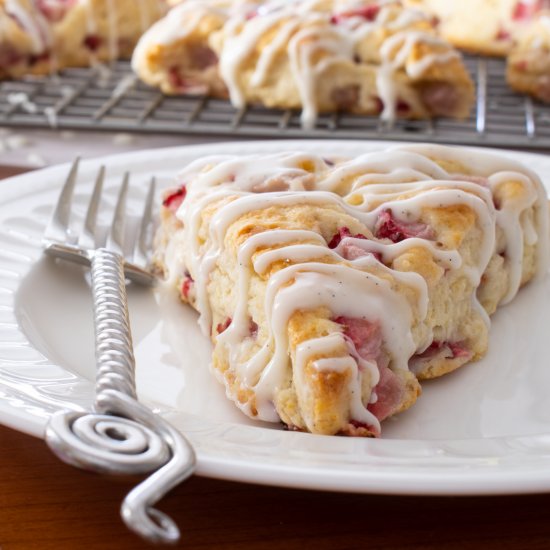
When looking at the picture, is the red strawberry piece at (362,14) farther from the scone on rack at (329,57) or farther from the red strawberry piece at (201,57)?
the red strawberry piece at (201,57)

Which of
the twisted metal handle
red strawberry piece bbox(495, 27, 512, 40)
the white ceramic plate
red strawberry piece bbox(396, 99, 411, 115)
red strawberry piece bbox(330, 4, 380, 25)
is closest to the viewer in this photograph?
the twisted metal handle

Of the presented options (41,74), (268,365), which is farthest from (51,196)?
(41,74)

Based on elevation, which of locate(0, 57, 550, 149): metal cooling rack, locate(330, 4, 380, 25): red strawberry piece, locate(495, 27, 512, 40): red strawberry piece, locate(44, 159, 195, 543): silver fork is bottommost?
locate(495, 27, 512, 40): red strawberry piece

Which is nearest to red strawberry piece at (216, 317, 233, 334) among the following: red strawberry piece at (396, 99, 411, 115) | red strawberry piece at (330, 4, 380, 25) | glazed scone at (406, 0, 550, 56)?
red strawberry piece at (396, 99, 411, 115)

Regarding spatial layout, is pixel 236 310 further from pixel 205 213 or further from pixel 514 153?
pixel 514 153

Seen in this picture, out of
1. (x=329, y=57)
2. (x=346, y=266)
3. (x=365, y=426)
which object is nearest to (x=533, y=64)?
(x=329, y=57)

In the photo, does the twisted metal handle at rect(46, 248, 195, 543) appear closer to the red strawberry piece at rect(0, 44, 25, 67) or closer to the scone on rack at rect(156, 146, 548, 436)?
the scone on rack at rect(156, 146, 548, 436)
